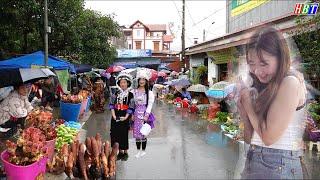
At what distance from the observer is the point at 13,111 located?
987cm

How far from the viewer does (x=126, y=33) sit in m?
85.3

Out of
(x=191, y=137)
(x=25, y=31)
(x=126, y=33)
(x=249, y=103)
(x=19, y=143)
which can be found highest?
(x=126, y=33)

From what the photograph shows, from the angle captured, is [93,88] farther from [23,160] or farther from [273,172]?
[273,172]

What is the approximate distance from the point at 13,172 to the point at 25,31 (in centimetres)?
1276

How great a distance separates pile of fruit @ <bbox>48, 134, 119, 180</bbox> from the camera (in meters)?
7.09

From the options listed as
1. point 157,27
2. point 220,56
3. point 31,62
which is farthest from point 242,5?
point 157,27

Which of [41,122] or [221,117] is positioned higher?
[41,122]

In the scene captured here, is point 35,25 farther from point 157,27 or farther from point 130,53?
point 157,27

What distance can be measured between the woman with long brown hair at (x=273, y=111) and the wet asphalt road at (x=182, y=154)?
482 centimetres

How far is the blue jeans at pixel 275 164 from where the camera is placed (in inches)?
116

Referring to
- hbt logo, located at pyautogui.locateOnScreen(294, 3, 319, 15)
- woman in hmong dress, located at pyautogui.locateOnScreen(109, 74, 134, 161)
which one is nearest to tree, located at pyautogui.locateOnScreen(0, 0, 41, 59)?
woman in hmong dress, located at pyautogui.locateOnScreen(109, 74, 134, 161)

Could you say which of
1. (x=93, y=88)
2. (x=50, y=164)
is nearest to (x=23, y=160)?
(x=50, y=164)

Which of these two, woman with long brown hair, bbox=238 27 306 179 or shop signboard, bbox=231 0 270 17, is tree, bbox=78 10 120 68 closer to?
shop signboard, bbox=231 0 270 17

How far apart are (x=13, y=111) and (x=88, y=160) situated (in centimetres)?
349
